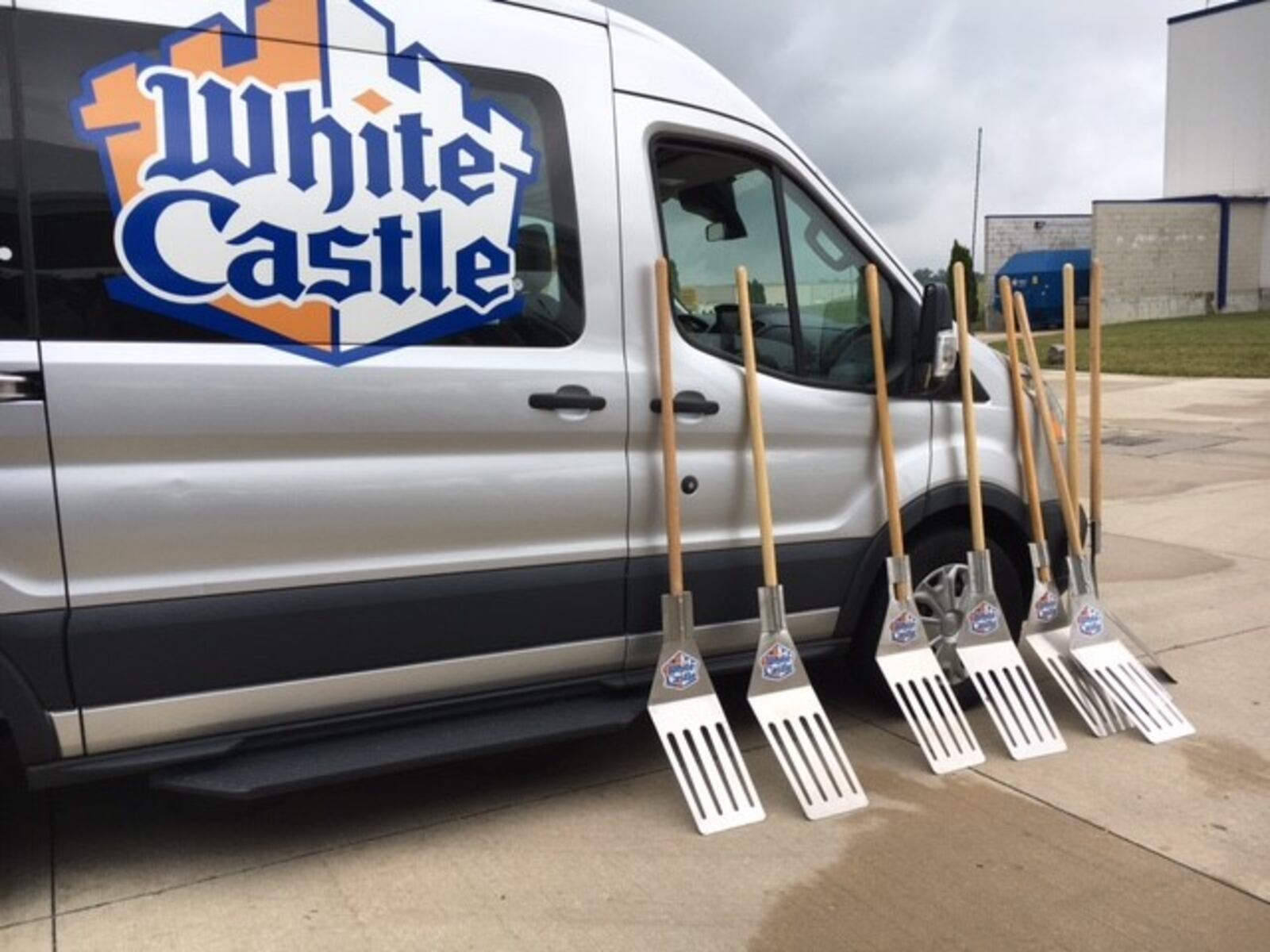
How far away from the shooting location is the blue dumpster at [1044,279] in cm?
3691

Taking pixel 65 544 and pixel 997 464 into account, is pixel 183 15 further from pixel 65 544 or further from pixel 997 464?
pixel 997 464

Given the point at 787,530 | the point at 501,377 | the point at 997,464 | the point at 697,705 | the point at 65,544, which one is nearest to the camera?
the point at 65,544

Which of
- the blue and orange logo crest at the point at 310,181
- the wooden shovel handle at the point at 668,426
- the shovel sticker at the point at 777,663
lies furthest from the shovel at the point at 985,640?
the blue and orange logo crest at the point at 310,181

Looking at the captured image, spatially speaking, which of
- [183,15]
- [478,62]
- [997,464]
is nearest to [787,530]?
[997,464]

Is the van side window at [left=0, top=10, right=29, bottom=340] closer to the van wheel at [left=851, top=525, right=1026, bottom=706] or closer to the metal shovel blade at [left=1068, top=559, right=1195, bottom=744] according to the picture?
the van wheel at [left=851, top=525, right=1026, bottom=706]

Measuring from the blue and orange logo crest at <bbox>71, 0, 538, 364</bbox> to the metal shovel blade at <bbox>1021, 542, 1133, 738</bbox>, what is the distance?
2266 millimetres

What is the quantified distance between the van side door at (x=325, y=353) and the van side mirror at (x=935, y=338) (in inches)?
46.2

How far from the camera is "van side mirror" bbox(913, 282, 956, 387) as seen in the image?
3768 mm

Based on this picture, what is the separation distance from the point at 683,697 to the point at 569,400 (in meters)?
0.97

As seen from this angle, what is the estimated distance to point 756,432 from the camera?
3371 mm

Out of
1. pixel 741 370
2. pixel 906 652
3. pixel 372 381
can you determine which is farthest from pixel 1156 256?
pixel 372 381

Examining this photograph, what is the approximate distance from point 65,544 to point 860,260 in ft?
8.43

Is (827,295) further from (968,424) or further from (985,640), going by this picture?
(985,640)

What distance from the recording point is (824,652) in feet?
12.4
